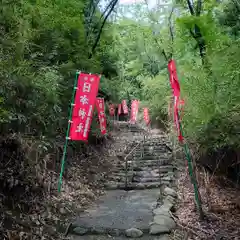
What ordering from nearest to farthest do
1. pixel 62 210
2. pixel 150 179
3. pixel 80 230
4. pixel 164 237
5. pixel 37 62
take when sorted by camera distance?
pixel 164 237
pixel 80 230
pixel 62 210
pixel 37 62
pixel 150 179

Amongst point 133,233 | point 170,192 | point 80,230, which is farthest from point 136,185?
point 80,230

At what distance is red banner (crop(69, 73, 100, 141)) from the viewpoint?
616 centimetres

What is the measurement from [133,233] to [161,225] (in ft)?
1.69

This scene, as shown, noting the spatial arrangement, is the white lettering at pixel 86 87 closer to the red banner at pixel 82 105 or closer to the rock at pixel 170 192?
the red banner at pixel 82 105

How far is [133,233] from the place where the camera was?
4.48 m

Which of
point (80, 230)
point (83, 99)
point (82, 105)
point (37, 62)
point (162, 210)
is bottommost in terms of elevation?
point (80, 230)

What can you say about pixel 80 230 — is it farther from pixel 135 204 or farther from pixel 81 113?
pixel 81 113

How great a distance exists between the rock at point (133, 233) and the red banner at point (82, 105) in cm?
248

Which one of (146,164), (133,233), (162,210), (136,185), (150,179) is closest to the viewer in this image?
(133,233)

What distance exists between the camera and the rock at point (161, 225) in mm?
4469

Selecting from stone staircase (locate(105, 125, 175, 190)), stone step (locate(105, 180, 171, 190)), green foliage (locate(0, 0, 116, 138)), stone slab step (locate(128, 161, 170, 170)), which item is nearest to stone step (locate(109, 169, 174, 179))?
stone staircase (locate(105, 125, 175, 190))

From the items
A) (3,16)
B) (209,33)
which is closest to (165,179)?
(209,33)

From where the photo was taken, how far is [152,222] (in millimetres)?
4773

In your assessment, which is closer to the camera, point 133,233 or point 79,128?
point 133,233
